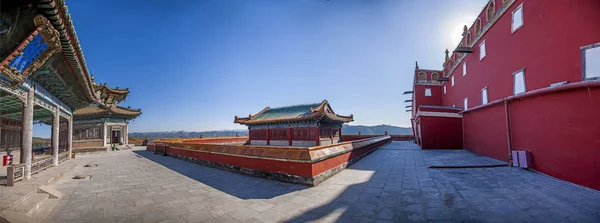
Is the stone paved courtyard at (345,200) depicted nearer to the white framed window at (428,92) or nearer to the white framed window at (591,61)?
the white framed window at (591,61)

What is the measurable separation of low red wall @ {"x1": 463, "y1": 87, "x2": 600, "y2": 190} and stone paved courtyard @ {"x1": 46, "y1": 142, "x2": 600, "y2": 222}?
0.51m

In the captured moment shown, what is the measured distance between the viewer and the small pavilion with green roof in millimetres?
17875

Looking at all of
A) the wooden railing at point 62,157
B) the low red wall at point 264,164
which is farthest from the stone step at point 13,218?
the wooden railing at point 62,157

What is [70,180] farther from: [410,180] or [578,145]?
[578,145]

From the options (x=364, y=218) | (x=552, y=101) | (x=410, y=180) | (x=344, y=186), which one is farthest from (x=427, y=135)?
(x=364, y=218)

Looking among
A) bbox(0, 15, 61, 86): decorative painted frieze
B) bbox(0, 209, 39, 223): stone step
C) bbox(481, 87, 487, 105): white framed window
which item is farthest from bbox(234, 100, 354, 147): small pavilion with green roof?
bbox(0, 209, 39, 223): stone step

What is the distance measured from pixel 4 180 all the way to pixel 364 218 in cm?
952

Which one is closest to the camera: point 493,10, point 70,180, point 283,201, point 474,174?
point 283,201

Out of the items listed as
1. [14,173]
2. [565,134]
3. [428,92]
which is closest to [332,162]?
[565,134]

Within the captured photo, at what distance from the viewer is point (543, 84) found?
23.5ft

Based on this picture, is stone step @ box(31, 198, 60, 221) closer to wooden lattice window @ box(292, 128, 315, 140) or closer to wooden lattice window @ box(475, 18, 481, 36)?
wooden lattice window @ box(292, 128, 315, 140)

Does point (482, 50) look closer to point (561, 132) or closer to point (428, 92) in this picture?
point (561, 132)

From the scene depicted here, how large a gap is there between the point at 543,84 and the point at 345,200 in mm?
7596

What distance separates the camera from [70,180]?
7.77m
